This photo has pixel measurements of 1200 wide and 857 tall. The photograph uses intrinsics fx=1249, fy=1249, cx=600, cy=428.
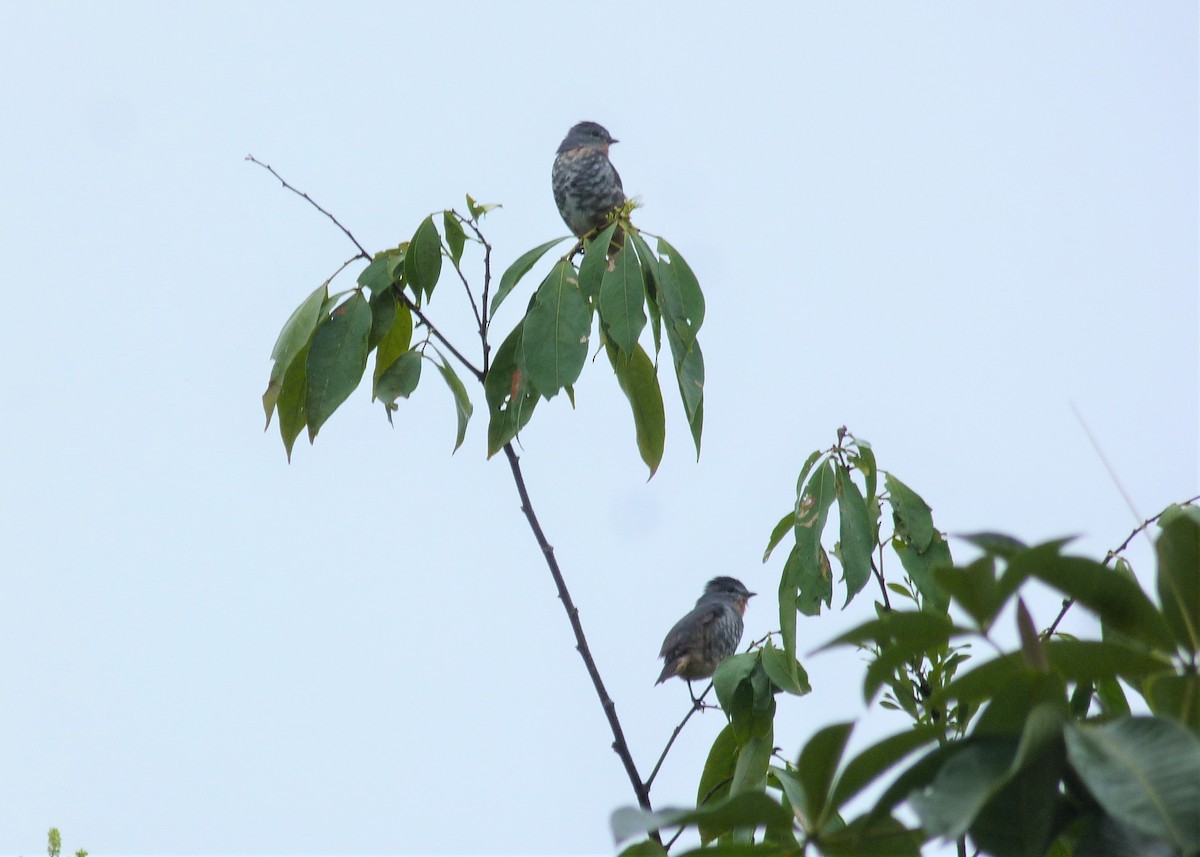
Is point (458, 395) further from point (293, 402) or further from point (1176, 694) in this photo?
point (1176, 694)

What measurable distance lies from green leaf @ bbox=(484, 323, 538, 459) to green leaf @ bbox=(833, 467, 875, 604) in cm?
80

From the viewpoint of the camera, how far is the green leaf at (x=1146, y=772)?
89 cm

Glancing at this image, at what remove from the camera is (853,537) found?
2.99 meters

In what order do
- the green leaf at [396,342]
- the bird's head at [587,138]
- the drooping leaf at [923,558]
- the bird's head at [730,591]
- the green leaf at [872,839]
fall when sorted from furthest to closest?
1. the bird's head at [730,591]
2. the bird's head at [587,138]
3. the green leaf at [396,342]
4. the drooping leaf at [923,558]
5. the green leaf at [872,839]

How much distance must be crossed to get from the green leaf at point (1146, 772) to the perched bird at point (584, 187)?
4864 mm

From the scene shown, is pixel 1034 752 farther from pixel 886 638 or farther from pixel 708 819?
pixel 708 819

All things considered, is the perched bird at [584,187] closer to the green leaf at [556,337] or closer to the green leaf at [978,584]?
the green leaf at [556,337]

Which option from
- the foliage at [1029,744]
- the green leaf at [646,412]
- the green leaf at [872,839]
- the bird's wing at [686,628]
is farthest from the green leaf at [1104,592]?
the bird's wing at [686,628]

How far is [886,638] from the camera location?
112cm

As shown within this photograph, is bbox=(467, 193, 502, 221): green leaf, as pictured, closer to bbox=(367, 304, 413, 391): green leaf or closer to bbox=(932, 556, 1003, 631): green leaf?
bbox=(367, 304, 413, 391): green leaf

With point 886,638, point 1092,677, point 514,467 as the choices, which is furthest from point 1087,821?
point 514,467

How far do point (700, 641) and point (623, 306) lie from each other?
4362 millimetres

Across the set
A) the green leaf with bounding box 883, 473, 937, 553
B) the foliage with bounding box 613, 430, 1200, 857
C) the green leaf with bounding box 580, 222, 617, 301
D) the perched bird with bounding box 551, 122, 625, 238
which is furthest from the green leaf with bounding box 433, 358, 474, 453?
the perched bird with bounding box 551, 122, 625, 238

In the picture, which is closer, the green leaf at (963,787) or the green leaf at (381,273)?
the green leaf at (963,787)
